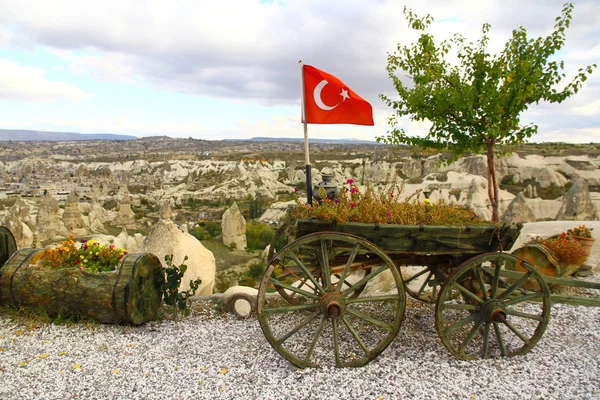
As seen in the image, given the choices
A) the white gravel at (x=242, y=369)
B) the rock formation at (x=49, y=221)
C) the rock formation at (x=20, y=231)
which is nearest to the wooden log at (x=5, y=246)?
the white gravel at (x=242, y=369)

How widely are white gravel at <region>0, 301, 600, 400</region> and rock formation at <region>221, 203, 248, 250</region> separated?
3516 centimetres

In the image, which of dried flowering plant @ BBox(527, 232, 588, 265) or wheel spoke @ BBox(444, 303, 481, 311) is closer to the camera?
wheel spoke @ BBox(444, 303, 481, 311)

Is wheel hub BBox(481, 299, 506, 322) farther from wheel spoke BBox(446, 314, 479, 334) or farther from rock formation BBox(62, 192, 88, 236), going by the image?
rock formation BBox(62, 192, 88, 236)

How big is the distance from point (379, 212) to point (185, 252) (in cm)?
531

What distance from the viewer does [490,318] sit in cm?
457

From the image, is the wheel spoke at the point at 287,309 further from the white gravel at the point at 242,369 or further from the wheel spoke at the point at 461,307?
the wheel spoke at the point at 461,307

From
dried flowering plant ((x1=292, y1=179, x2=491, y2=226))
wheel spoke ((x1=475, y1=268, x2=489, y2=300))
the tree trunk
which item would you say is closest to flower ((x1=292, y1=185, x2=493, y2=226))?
dried flowering plant ((x1=292, y1=179, x2=491, y2=226))

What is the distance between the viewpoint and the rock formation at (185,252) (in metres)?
8.61

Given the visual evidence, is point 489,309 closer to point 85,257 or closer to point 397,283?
point 397,283

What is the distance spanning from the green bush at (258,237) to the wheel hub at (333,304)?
3763 centimetres

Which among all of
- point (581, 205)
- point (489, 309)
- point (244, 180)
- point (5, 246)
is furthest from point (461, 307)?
point (244, 180)

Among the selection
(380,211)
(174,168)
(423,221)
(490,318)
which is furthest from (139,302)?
(174,168)

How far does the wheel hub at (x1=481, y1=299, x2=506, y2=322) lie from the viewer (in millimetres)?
4539

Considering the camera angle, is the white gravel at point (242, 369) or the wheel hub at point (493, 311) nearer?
the white gravel at point (242, 369)
